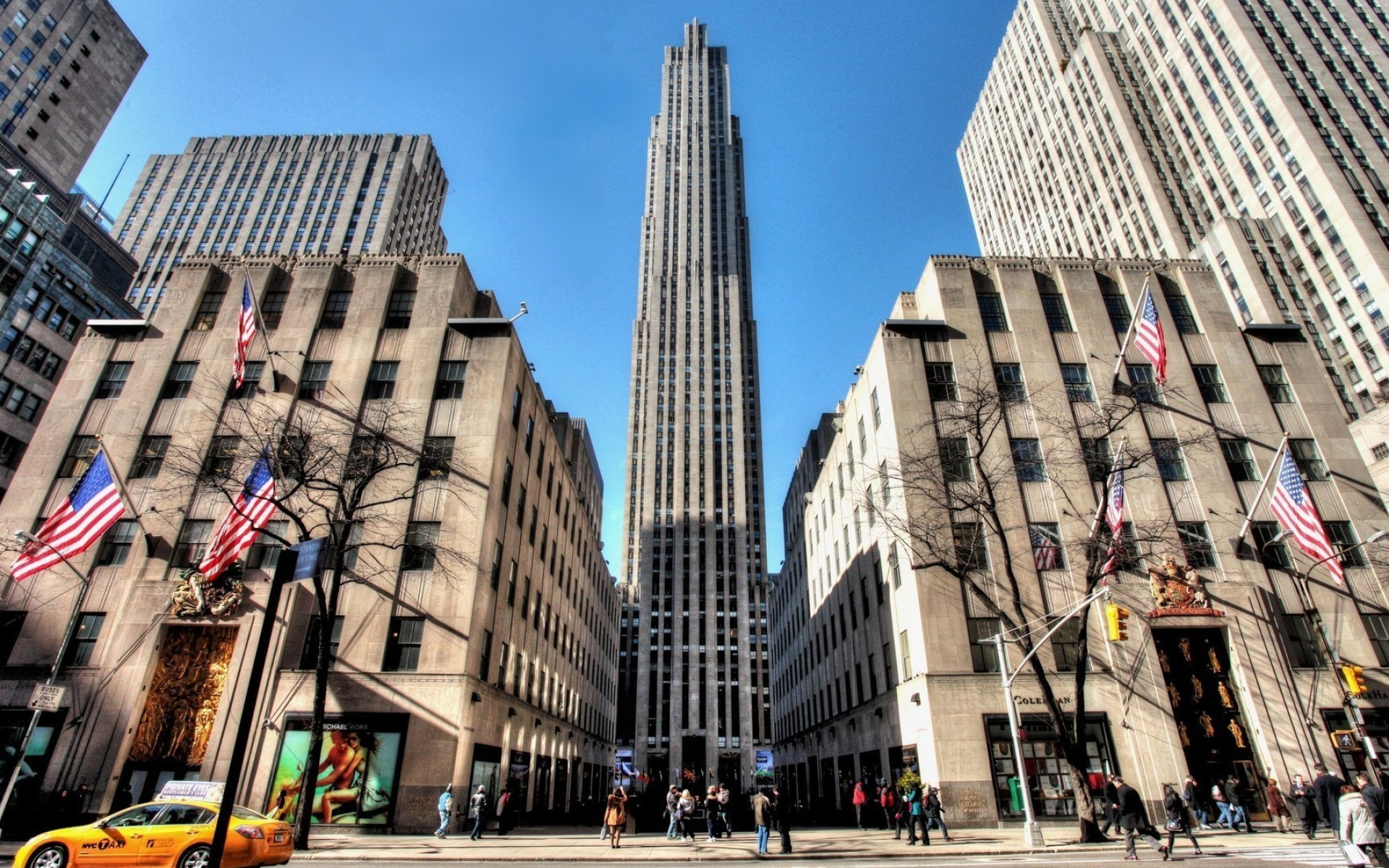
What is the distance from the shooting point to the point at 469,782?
2808 centimetres

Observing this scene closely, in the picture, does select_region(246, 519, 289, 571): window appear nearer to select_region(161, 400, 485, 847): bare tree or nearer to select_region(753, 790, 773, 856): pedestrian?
select_region(161, 400, 485, 847): bare tree

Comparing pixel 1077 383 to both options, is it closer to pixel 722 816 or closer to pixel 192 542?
pixel 722 816

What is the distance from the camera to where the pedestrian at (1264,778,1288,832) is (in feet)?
77.9

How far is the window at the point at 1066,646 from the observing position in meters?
29.1

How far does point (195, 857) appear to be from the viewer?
14.7 m

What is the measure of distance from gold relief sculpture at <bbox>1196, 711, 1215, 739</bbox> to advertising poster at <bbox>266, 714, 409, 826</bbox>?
3422 centimetres

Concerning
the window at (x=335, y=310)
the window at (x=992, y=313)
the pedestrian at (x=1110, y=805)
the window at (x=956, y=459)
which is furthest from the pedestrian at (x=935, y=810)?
the window at (x=335, y=310)

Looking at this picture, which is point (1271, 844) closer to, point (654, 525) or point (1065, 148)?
point (654, 525)

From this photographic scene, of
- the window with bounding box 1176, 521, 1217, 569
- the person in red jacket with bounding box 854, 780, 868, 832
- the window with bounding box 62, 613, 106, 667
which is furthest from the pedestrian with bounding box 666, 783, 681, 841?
the window with bounding box 1176, 521, 1217, 569

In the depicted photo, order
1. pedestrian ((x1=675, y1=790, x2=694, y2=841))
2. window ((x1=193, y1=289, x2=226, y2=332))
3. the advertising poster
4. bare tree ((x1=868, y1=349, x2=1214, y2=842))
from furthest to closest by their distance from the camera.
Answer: window ((x1=193, y1=289, x2=226, y2=332))
bare tree ((x1=868, y1=349, x2=1214, y2=842))
the advertising poster
pedestrian ((x1=675, y1=790, x2=694, y2=841))

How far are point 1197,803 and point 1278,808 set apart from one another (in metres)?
2.46

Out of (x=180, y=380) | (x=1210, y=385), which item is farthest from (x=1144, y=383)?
(x=180, y=380)

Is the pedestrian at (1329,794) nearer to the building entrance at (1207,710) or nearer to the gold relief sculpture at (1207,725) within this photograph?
the building entrance at (1207,710)

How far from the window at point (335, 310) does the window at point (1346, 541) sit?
172 ft
